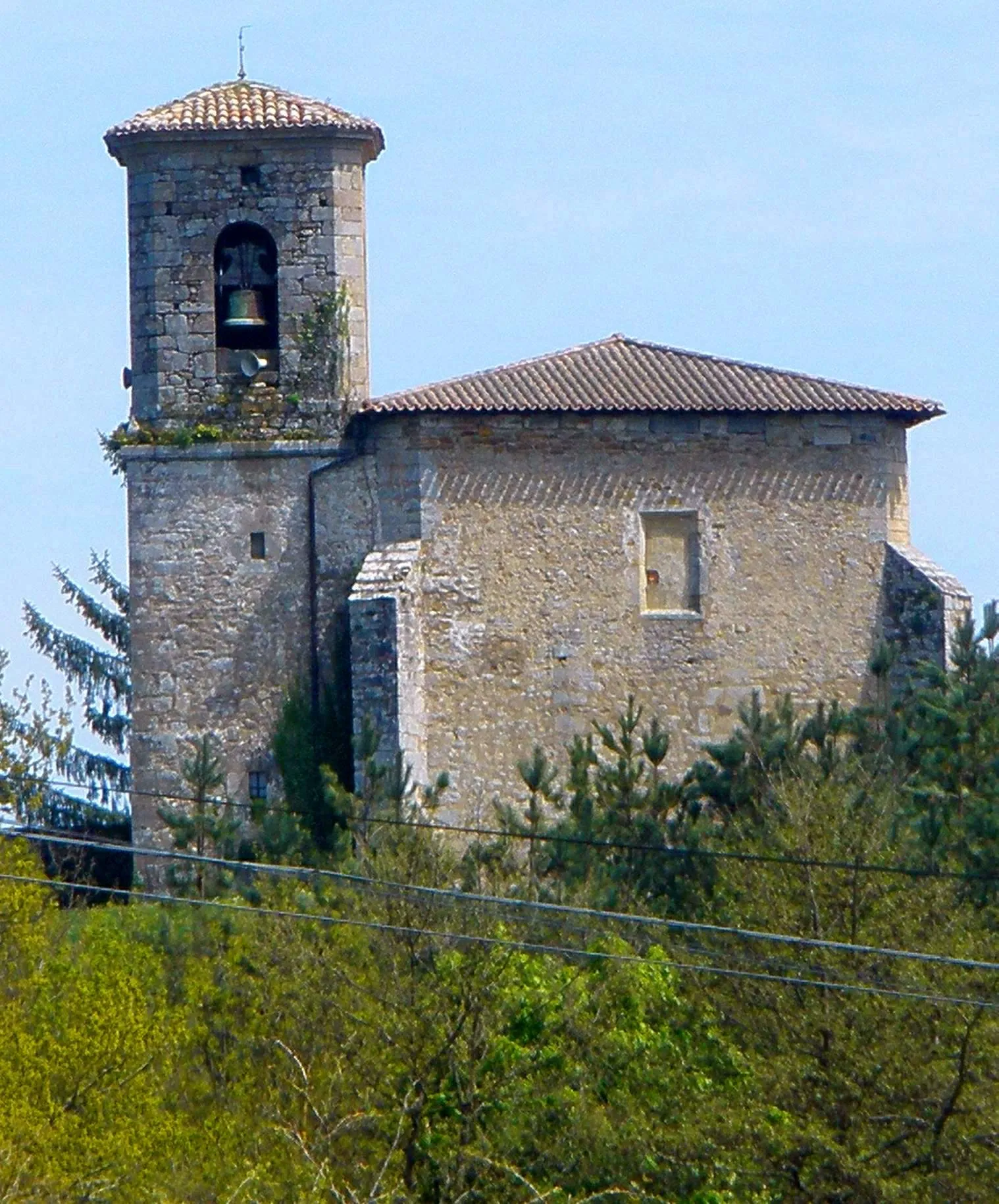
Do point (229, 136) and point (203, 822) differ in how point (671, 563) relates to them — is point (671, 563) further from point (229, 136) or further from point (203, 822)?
point (229, 136)

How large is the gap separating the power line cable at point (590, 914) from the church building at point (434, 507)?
4630mm

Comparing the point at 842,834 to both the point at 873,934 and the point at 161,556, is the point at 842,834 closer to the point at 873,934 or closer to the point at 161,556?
the point at 873,934

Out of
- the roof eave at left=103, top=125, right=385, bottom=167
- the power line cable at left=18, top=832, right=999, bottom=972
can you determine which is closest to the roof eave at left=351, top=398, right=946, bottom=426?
the roof eave at left=103, top=125, right=385, bottom=167

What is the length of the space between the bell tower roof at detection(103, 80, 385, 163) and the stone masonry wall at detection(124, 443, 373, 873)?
2.95 meters

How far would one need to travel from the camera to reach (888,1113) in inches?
858

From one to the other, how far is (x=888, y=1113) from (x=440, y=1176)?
2994 mm

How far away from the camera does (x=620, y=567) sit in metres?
32.8

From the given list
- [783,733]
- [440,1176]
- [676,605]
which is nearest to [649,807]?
[783,733]

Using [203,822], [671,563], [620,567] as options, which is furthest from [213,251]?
[203,822]

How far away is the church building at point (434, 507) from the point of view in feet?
106

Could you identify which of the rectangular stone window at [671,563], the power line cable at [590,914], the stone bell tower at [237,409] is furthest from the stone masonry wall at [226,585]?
the power line cable at [590,914]

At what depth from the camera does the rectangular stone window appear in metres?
32.9

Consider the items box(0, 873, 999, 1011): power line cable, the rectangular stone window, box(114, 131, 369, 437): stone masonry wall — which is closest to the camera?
box(0, 873, 999, 1011): power line cable

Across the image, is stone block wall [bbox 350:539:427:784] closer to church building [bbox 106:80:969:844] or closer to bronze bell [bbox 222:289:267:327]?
church building [bbox 106:80:969:844]
